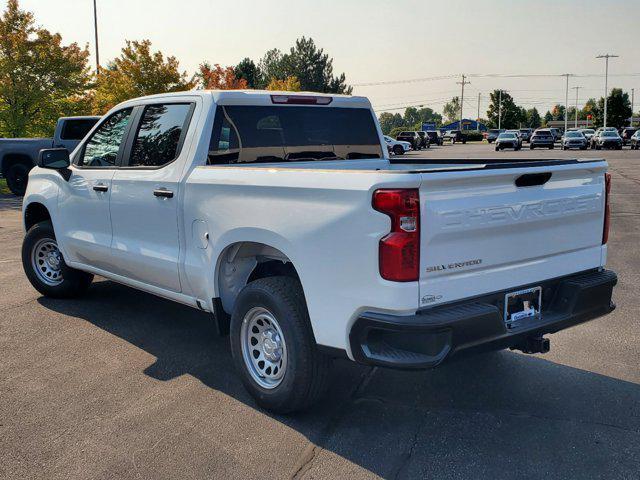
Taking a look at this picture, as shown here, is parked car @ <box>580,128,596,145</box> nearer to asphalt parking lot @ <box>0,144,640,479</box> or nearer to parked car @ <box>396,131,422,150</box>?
parked car @ <box>396,131,422,150</box>

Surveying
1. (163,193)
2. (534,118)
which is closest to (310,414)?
(163,193)

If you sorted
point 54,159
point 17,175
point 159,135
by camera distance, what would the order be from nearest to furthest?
point 159,135 → point 54,159 → point 17,175

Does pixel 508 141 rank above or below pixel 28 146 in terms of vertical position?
below

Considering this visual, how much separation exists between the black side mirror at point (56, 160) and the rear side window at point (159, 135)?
99 centimetres

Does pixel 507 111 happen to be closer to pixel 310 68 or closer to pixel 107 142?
pixel 310 68

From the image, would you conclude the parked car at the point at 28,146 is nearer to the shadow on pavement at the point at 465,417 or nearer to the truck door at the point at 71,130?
the truck door at the point at 71,130

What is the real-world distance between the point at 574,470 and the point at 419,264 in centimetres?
131

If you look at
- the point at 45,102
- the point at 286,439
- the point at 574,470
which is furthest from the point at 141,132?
the point at 45,102

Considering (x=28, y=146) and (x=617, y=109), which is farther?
(x=617, y=109)

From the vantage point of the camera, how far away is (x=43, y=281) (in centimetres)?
688

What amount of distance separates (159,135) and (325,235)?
7.11 ft

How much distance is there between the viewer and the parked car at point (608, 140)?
50.3 m

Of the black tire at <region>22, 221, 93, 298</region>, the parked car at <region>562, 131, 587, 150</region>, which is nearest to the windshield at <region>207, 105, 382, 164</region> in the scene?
the black tire at <region>22, 221, 93, 298</region>

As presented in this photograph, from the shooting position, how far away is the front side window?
18.2ft
